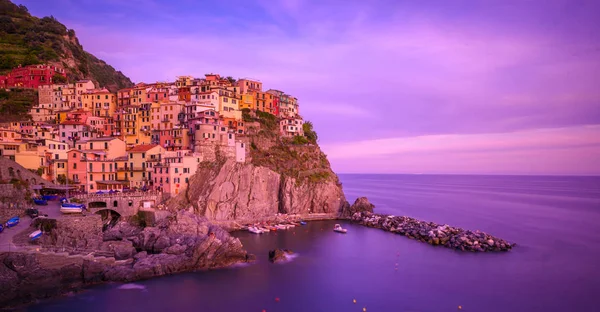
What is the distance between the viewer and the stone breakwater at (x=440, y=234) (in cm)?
4338

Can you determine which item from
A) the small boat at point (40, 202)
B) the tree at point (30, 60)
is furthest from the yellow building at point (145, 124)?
the tree at point (30, 60)

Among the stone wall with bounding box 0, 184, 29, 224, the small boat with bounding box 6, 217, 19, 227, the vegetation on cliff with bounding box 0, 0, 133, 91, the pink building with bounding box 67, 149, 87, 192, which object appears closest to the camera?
the small boat with bounding box 6, 217, 19, 227

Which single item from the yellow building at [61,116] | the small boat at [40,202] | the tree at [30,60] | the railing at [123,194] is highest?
the tree at [30,60]

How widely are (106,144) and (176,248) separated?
2371 centimetres

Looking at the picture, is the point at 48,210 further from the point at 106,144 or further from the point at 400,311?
the point at 400,311

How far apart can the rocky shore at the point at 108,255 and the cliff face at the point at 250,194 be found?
26.3 feet

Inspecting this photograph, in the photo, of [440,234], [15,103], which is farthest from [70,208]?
[440,234]

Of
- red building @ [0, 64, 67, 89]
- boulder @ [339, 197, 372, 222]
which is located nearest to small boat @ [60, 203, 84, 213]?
boulder @ [339, 197, 372, 222]

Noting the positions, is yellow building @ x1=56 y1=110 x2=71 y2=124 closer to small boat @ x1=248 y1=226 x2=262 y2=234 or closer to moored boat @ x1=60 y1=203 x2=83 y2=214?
moored boat @ x1=60 y1=203 x2=83 y2=214

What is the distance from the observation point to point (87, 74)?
3243 inches

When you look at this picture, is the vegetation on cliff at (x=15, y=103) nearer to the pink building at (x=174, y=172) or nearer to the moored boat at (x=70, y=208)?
the pink building at (x=174, y=172)

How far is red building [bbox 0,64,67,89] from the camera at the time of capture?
6656 centimetres

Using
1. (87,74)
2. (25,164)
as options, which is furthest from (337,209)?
(87,74)

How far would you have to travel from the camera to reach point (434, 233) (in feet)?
156
